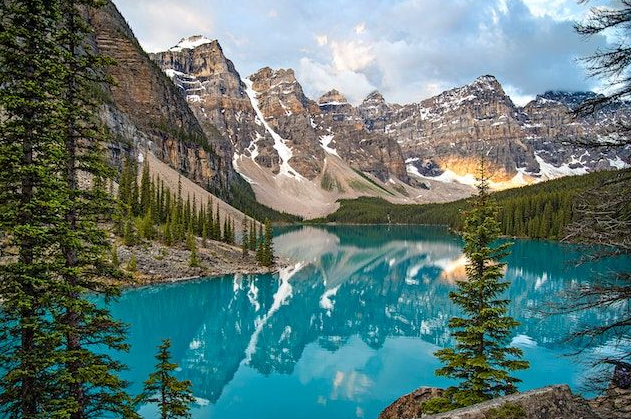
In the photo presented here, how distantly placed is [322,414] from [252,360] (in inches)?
457

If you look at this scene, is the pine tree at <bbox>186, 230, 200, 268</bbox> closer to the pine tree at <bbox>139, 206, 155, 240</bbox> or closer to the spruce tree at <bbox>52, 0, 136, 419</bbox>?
the pine tree at <bbox>139, 206, 155, 240</bbox>

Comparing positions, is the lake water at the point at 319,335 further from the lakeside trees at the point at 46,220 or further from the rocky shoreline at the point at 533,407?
the lakeside trees at the point at 46,220

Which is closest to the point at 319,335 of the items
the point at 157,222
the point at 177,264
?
the point at 177,264

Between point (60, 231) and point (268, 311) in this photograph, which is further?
point (268, 311)

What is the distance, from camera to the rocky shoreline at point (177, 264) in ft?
189

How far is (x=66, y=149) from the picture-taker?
11.9m

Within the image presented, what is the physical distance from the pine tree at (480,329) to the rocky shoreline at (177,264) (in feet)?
144

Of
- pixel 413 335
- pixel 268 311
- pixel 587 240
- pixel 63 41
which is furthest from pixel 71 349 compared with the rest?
pixel 268 311

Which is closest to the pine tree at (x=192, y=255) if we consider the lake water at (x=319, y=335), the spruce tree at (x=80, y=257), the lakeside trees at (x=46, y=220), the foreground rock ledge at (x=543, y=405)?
the lake water at (x=319, y=335)

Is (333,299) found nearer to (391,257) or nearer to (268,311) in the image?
(268,311)

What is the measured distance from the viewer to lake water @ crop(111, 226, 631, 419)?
26469 mm

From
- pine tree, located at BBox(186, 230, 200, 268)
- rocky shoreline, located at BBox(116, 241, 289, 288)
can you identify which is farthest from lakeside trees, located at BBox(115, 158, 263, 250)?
rocky shoreline, located at BBox(116, 241, 289, 288)

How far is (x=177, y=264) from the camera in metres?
63.2

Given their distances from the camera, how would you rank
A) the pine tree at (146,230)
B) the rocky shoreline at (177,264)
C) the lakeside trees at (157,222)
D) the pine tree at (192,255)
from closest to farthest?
the rocky shoreline at (177,264), the pine tree at (192,255), the pine tree at (146,230), the lakeside trees at (157,222)
